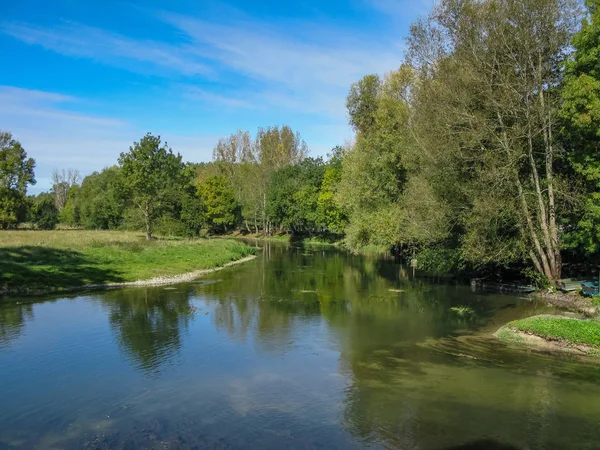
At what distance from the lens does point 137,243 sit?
4706 cm

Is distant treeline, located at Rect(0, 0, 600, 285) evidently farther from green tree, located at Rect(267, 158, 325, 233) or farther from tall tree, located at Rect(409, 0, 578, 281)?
green tree, located at Rect(267, 158, 325, 233)

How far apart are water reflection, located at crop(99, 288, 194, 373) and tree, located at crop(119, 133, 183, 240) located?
30919mm

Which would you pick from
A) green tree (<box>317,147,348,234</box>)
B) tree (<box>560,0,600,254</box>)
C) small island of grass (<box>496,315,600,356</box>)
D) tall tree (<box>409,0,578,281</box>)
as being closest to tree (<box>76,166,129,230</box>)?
green tree (<box>317,147,348,234</box>)

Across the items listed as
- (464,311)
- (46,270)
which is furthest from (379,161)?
(46,270)

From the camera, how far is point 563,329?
59.0 ft

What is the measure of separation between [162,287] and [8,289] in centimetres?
927

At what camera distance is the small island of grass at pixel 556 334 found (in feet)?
56.5

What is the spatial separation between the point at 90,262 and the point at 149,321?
17.5m

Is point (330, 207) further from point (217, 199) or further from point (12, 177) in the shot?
point (12, 177)

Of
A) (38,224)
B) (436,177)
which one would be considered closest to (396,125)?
(436,177)

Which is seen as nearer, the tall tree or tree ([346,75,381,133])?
the tall tree

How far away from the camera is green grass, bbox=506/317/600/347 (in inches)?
683

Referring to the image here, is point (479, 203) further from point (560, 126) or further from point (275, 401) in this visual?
point (275, 401)

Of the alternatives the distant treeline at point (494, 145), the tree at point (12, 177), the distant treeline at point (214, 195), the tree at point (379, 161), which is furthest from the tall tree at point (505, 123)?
the tree at point (12, 177)
